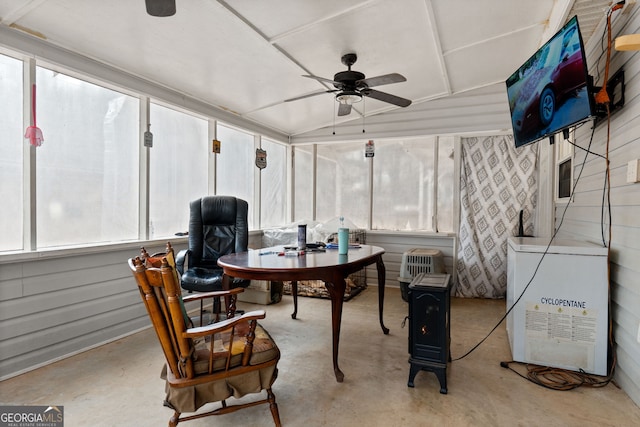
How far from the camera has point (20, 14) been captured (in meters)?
2.21

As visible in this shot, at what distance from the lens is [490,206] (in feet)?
15.0

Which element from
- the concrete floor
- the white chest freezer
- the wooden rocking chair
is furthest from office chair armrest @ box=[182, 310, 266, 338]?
the white chest freezer

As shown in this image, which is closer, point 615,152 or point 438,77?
point 615,152

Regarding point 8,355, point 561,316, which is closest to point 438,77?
point 561,316

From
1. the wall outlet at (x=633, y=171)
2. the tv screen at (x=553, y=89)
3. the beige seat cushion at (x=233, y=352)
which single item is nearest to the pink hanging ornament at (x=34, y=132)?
the beige seat cushion at (x=233, y=352)

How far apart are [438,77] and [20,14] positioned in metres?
3.98

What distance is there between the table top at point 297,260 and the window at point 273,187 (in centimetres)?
245

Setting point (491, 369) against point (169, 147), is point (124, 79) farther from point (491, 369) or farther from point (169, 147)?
point (491, 369)

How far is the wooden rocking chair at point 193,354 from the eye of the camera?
1.51 meters

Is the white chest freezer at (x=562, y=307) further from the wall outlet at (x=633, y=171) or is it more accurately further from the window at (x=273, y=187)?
the window at (x=273, y=187)

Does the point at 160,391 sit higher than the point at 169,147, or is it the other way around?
the point at 169,147

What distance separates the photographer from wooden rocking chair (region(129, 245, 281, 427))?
4.97 feet

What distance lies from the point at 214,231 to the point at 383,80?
2234mm

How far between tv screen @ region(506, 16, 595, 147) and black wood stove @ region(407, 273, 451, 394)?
1.43 metres
